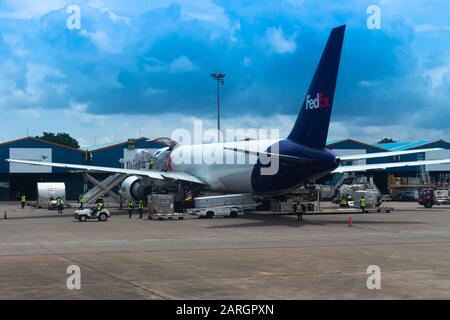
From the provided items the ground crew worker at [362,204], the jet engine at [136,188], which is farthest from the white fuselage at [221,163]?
the ground crew worker at [362,204]

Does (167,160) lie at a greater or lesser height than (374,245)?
greater

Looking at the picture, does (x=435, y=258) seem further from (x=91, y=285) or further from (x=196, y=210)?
(x=196, y=210)

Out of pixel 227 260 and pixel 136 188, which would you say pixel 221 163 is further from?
pixel 227 260

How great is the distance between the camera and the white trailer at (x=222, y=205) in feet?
146

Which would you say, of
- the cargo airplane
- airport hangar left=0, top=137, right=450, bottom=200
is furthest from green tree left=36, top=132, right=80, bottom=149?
the cargo airplane

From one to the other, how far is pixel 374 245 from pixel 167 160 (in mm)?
32588

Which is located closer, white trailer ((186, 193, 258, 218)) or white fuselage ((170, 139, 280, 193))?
white fuselage ((170, 139, 280, 193))

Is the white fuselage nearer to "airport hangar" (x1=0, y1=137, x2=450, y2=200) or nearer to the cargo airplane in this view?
the cargo airplane

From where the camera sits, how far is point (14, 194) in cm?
9262

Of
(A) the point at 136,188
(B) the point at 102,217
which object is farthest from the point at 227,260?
(A) the point at 136,188

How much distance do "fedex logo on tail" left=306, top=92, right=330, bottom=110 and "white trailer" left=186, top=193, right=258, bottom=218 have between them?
1097 centimetres

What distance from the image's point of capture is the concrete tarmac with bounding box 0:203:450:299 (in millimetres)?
15305

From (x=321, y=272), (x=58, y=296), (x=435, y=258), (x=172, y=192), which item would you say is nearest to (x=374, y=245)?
(x=435, y=258)
